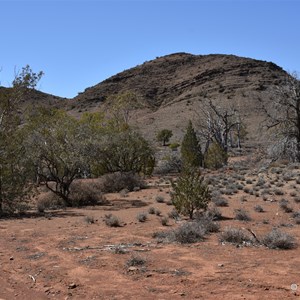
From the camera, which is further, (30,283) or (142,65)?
(142,65)

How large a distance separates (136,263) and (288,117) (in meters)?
30.3

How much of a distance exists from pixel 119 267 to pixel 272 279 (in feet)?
9.78

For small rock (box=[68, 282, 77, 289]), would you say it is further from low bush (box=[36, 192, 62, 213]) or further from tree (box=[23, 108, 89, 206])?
low bush (box=[36, 192, 62, 213])

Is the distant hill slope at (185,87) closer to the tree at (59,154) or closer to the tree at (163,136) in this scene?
the tree at (163,136)

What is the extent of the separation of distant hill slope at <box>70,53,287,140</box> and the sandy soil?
216ft

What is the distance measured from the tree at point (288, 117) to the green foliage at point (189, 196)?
853 inches

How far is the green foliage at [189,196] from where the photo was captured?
51.2ft

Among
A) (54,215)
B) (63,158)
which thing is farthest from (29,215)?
(63,158)

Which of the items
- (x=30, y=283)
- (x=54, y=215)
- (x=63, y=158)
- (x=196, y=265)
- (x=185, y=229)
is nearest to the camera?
(x=30, y=283)

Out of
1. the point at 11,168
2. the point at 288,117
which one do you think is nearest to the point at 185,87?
the point at 288,117

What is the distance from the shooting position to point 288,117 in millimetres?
36219

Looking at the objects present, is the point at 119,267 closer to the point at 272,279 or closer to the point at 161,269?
the point at 161,269

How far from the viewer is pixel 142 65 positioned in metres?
147

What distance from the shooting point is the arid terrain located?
713 cm
